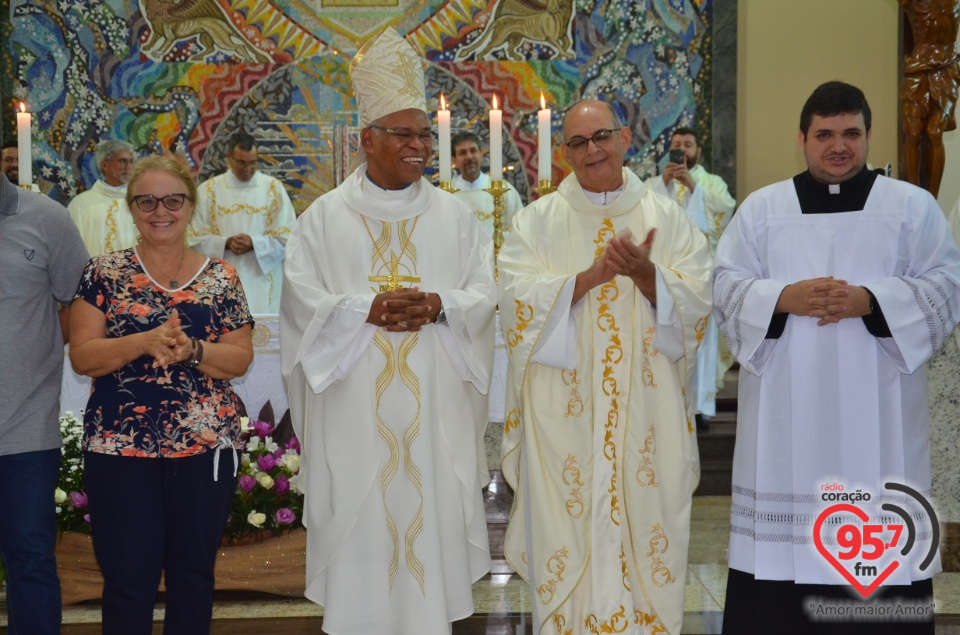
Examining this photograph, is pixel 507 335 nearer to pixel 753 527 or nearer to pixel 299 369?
pixel 299 369

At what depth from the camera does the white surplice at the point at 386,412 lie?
12.2 ft

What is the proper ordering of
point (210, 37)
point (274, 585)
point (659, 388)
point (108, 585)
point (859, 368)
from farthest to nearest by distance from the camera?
point (210, 37) → point (274, 585) → point (659, 388) → point (859, 368) → point (108, 585)

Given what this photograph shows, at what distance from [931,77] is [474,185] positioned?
3.79 meters

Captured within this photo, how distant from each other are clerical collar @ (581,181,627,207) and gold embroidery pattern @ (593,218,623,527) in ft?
0.23

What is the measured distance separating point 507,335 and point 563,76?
515cm

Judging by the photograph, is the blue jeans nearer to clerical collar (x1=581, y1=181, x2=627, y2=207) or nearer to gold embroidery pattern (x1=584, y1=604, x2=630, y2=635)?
gold embroidery pattern (x1=584, y1=604, x2=630, y2=635)

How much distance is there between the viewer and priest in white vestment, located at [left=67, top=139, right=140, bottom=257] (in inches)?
288

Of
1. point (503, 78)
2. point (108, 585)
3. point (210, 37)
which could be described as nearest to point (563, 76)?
point (503, 78)

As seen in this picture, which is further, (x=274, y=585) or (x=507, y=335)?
(x=274, y=585)

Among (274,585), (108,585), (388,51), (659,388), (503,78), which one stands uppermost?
(503,78)

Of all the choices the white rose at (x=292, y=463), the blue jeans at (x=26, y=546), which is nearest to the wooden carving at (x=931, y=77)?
the white rose at (x=292, y=463)

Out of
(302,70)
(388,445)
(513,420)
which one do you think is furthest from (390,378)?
(302,70)

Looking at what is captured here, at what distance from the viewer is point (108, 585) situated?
3234 mm

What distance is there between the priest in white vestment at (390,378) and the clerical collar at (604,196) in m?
0.41
